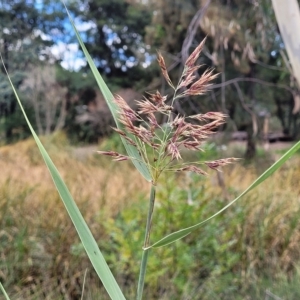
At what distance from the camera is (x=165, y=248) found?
2.71 meters

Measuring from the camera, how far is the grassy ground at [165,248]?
2664 mm

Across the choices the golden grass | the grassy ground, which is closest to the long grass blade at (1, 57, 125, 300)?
the grassy ground

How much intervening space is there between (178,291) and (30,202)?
1463 mm

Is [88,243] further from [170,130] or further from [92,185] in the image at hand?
[92,185]

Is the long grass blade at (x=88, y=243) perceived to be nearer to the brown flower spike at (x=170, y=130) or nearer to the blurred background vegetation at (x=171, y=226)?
the brown flower spike at (x=170, y=130)

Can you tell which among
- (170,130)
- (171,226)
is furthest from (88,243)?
(171,226)

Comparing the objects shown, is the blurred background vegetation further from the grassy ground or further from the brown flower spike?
the brown flower spike

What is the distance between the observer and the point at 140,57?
36.1ft

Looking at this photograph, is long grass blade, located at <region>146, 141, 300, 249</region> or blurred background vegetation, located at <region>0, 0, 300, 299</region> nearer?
long grass blade, located at <region>146, 141, 300, 249</region>

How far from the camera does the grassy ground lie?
266cm

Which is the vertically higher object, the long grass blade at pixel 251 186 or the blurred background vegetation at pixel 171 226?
the long grass blade at pixel 251 186

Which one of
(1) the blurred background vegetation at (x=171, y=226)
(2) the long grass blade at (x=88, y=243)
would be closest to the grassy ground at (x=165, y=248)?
(1) the blurred background vegetation at (x=171, y=226)

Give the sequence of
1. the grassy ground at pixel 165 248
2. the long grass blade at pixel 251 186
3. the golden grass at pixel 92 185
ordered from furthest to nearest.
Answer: the golden grass at pixel 92 185 < the grassy ground at pixel 165 248 < the long grass blade at pixel 251 186

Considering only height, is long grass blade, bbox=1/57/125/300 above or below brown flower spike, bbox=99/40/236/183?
below
